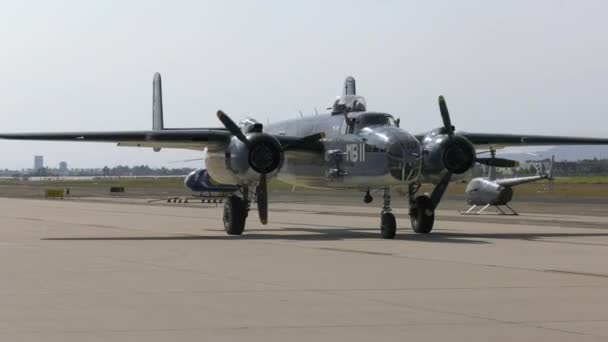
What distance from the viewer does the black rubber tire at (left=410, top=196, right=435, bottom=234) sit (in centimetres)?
2815

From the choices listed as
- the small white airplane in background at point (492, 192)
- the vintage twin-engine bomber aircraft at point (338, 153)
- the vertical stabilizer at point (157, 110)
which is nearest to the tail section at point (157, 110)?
the vertical stabilizer at point (157, 110)

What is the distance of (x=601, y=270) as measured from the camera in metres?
16.8

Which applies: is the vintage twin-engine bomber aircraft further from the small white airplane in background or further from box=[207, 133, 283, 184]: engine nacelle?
the small white airplane in background

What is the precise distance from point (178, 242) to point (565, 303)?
14007mm

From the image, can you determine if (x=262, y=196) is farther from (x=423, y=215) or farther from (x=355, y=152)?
(x=423, y=215)

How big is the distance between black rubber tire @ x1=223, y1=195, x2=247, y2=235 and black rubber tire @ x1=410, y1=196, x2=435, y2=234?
517 cm

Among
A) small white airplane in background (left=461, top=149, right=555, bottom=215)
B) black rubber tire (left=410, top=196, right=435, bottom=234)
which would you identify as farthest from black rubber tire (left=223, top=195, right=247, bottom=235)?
small white airplane in background (left=461, top=149, right=555, bottom=215)

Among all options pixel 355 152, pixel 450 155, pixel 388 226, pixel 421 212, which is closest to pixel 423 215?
pixel 421 212

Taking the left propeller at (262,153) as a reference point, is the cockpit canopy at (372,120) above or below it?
above

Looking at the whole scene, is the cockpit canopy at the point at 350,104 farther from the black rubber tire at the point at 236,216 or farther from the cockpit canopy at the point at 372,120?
the black rubber tire at the point at 236,216

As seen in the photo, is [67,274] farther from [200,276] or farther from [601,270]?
[601,270]

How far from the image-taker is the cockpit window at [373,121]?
89.2ft

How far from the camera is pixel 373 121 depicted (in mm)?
27234

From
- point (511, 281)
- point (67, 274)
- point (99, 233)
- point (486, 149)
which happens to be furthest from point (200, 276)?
point (486, 149)
